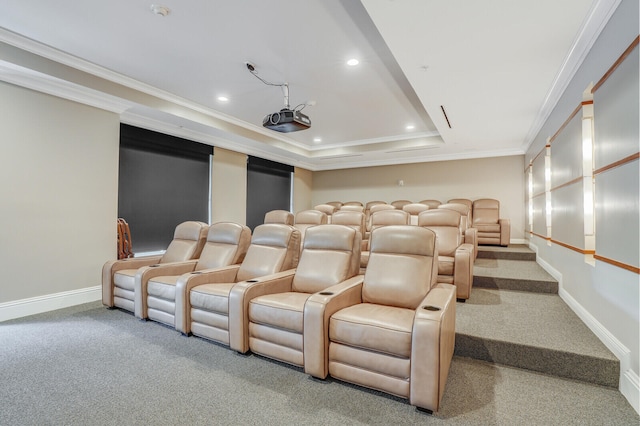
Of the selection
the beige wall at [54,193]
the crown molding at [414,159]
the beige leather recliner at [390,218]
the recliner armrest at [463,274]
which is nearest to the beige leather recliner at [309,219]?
the beige leather recliner at [390,218]

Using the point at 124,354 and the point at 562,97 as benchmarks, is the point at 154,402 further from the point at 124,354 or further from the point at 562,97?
the point at 562,97

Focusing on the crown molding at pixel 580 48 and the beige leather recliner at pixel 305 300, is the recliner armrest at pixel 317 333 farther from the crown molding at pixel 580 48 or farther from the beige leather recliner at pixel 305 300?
the crown molding at pixel 580 48

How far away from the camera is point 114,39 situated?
3088 millimetres

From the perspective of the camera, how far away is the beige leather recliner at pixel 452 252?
3273 mm

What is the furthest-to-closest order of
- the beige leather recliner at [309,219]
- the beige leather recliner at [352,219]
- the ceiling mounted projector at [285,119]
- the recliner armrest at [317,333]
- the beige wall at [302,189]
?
the beige wall at [302,189] → the beige leather recliner at [309,219] → the beige leather recliner at [352,219] → the ceiling mounted projector at [285,119] → the recliner armrest at [317,333]

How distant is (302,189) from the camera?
9492 millimetres

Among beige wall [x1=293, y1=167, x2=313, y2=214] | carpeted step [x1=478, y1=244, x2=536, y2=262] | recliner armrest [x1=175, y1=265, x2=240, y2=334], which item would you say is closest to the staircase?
carpeted step [x1=478, y1=244, x2=536, y2=262]

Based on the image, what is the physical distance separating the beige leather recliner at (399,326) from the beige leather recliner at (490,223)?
480 cm

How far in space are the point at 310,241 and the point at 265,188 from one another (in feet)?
17.4

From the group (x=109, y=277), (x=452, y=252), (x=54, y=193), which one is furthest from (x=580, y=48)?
(x=54, y=193)

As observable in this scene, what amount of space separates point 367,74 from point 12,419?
428 cm

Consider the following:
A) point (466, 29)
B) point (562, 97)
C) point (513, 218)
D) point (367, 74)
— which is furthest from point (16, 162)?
point (513, 218)

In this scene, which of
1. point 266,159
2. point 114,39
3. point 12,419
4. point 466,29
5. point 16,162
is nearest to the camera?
point 12,419

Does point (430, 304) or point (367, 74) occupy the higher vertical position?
point (367, 74)
